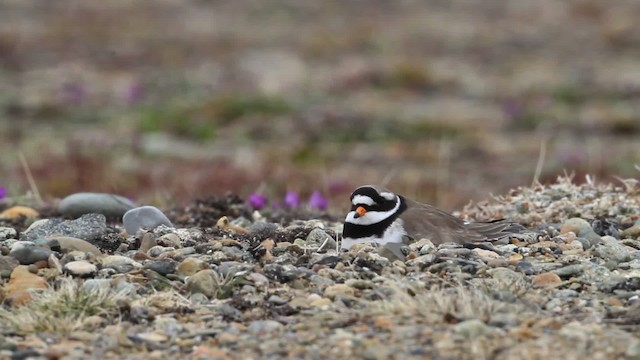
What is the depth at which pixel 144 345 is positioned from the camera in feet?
15.9

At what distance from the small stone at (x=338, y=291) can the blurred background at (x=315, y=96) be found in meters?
4.34

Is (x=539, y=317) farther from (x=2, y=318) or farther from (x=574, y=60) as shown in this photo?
(x=574, y=60)

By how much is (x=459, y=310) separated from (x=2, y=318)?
1949 millimetres

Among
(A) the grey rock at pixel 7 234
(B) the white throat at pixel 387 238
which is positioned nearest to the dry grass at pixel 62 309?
(A) the grey rock at pixel 7 234

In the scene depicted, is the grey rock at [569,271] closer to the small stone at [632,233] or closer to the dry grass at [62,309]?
the small stone at [632,233]

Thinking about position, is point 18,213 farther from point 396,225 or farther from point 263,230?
point 396,225

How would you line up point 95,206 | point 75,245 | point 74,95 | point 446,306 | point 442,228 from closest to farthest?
point 446,306
point 75,245
point 442,228
point 95,206
point 74,95

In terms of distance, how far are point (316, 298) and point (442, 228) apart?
5.07 ft

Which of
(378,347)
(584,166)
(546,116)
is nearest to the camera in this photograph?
(378,347)

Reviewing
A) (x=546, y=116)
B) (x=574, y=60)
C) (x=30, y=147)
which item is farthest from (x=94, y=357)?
(x=574, y=60)

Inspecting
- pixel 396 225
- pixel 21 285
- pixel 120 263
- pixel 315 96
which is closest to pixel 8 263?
pixel 21 285

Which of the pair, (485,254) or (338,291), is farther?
(485,254)

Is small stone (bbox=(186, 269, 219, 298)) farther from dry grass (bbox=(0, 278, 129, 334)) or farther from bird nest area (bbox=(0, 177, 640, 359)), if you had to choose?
dry grass (bbox=(0, 278, 129, 334))

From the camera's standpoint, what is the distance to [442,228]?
263 inches
